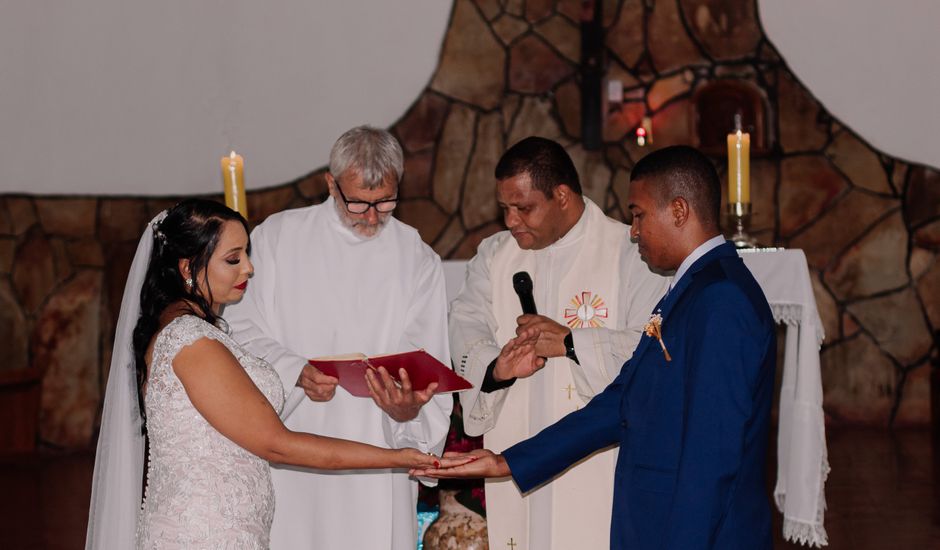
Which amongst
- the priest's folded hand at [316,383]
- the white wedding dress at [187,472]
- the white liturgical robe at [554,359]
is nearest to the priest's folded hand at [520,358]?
the white liturgical robe at [554,359]

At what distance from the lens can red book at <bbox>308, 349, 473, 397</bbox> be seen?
10.9 ft

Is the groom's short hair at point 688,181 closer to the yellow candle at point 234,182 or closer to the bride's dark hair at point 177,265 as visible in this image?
the bride's dark hair at point 177,265

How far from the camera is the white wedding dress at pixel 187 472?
2.83 metres

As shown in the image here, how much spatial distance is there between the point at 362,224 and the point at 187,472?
1395 mm

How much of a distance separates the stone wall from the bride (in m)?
5.54

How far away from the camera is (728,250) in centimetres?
283

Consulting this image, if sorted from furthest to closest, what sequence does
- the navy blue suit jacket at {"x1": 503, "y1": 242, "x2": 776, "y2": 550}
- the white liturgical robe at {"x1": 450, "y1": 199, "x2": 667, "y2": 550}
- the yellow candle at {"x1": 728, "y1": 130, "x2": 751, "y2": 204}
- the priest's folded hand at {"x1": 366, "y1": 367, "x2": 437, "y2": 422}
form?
the yellow candle at {"x1": 728, "y1": 130, "x2": 751, "y2": 204}, the white liturgical robe at {"x1": 450, "y1": 199, "x2": 667, "y2": 550}, the priest's folded hand at {"x1": 366, "y1": 367, "x2": 437, "y2": 422}, the navy blue suit jacket at {"x1": 503, "y1": 242, "x2": 776, "y2": 550}

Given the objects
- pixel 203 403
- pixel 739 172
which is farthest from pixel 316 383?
pixel 739 172

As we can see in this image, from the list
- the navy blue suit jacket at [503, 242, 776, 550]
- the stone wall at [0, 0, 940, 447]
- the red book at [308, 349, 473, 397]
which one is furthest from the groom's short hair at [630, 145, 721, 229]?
the stone wall at [0, 0, 940, 447]

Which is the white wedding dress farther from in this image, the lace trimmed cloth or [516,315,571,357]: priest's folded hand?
the lace trimmed cloth

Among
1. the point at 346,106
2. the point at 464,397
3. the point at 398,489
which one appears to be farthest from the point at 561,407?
the point at 346,106

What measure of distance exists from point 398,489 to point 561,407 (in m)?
0.66

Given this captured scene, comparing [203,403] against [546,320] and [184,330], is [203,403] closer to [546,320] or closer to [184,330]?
[184,330]

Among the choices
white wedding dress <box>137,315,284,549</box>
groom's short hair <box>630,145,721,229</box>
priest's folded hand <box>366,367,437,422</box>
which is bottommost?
white wedding dress <box>137,315,284,549</box>
